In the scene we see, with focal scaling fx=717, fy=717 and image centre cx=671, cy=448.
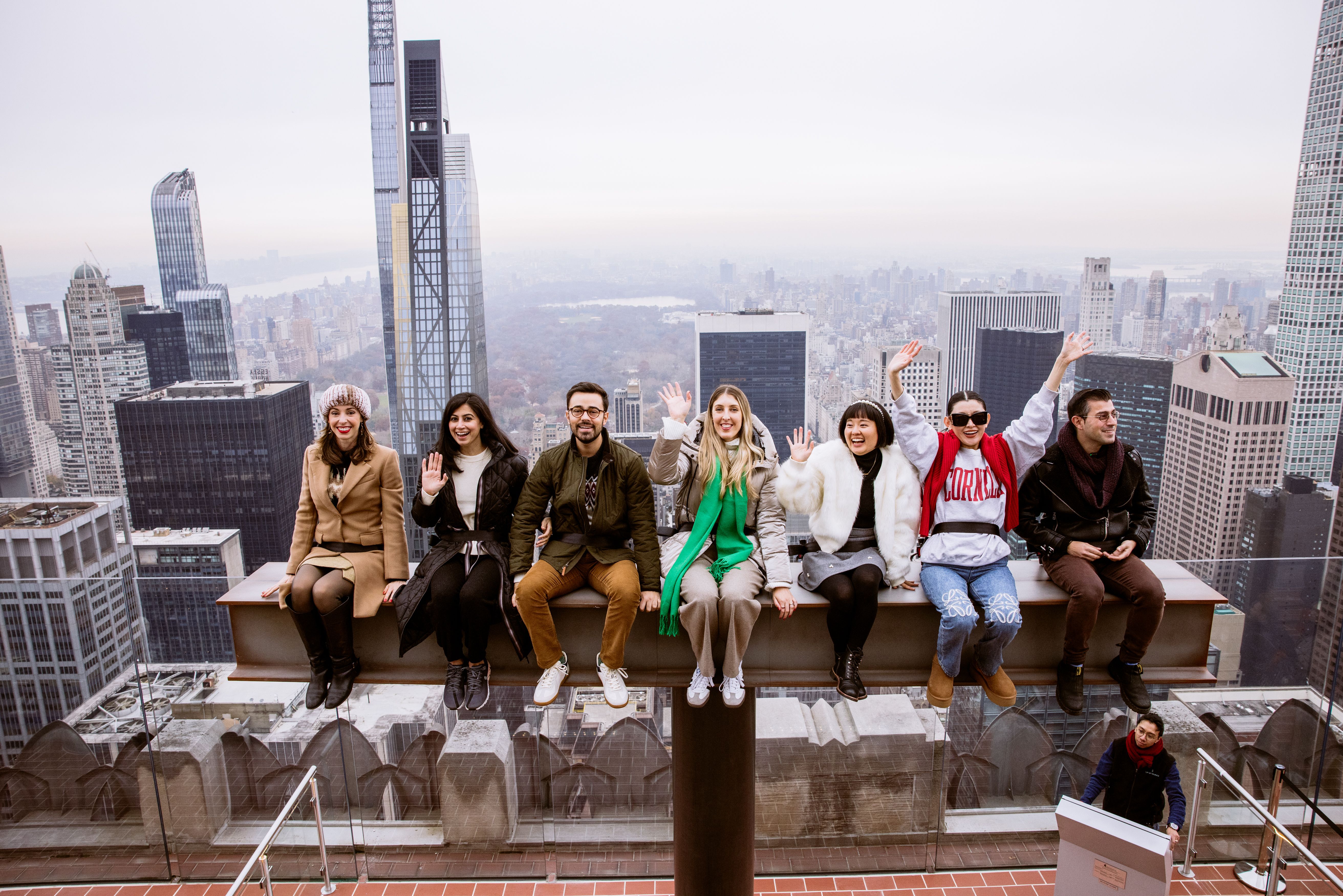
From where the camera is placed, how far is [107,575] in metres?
3.45

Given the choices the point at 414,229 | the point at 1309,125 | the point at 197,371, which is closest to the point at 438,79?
the point at 414,229

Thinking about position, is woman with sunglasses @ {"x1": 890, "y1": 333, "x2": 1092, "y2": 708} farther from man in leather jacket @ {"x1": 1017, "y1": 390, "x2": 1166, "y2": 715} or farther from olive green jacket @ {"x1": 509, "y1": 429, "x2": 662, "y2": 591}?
olive green jacket @ {"x1": 509, "y1": 429, "x2": 662, "y2": 591}

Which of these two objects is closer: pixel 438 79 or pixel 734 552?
pixel 734 552

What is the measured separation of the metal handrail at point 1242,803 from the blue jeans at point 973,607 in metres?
1.64

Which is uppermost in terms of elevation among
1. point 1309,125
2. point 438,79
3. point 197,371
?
point 438,79

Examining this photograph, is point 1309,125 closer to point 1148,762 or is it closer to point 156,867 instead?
point 1148,762

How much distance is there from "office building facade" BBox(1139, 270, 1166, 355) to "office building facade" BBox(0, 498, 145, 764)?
96.7 feet

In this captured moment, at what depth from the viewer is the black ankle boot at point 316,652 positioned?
2.92 metres

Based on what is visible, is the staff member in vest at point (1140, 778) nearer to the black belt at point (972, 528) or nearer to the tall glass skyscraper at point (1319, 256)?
the black belt at point (972, 528)

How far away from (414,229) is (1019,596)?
45.5 m

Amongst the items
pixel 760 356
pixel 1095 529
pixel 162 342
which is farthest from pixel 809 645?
pixel 162 342

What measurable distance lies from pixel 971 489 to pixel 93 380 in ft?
168

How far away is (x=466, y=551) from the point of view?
291 cm

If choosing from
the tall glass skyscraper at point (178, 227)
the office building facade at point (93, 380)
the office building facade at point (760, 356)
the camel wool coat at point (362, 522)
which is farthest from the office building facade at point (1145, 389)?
the tall glass skyscraper at point (178, 227)
